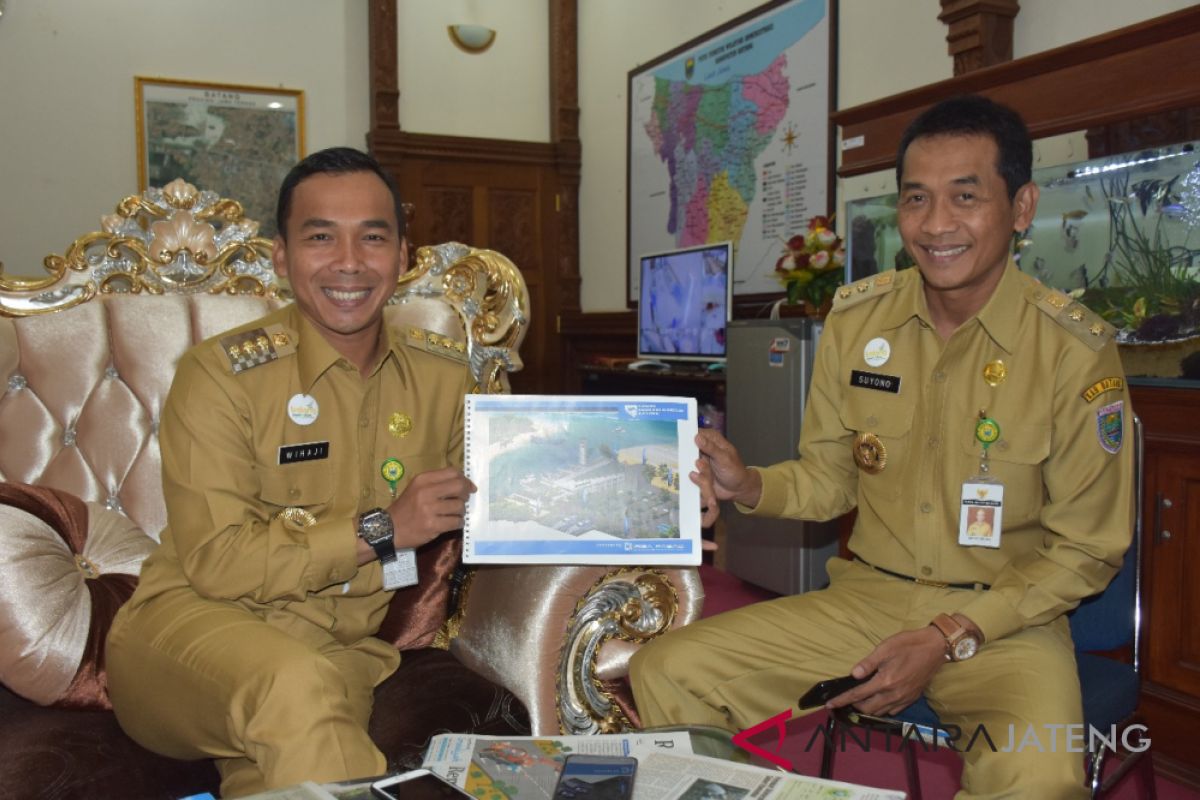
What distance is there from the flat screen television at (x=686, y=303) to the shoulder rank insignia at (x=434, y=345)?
2854mm

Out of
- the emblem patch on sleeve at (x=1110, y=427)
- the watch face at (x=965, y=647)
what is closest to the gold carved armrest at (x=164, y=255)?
the watch face at (x=965, y=647)

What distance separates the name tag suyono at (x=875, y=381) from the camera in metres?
1.87

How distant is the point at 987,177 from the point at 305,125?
5967mm

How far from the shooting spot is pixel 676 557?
173 cm

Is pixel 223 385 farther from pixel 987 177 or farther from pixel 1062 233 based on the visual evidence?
pixel 1062 233

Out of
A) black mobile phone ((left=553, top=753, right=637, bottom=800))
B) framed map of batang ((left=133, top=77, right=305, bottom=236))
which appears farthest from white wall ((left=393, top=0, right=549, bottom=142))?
black mobile phone ((left=553, top=753, right=637, bottom=800))

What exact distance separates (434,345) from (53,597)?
0.83 m

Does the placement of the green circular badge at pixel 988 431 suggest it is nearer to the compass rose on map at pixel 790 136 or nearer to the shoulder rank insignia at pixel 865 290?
the shoulder rank insignia at pixel 865 290

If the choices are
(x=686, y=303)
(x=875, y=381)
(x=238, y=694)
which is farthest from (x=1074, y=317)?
(x=686, y=303)

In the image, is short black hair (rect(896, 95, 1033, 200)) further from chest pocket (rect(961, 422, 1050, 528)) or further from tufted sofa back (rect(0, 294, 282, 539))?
tufted sofa back (rect(0, 294, 282, 539))

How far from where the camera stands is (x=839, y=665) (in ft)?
5.76

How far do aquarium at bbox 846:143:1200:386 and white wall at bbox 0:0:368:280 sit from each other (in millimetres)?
5425

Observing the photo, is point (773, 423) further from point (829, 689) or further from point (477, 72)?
point (477, 72)

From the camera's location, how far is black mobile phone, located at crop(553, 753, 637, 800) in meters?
1.15
